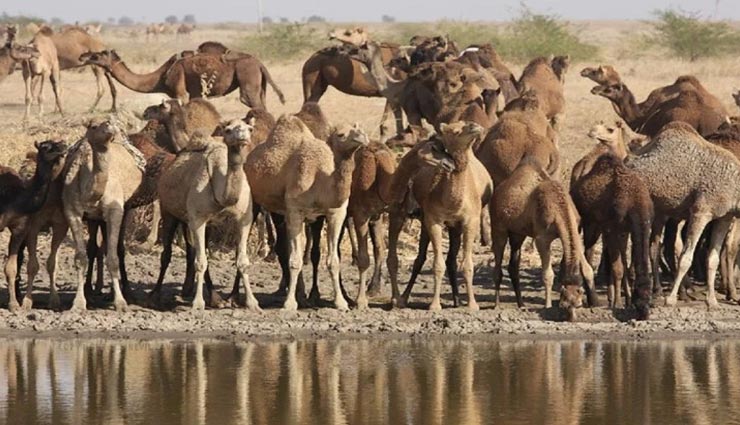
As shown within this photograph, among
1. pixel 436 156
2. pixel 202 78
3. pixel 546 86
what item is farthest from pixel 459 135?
pixel 202 78

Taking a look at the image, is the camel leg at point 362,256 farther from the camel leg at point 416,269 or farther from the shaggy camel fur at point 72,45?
the shaggy camel fur at point 72,45

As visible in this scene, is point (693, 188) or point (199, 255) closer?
Result: point (199, 255)

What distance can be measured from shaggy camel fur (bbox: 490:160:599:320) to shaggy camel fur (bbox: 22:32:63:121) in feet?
42.1

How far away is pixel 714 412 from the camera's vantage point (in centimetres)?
1073

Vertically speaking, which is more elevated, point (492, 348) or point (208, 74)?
point (208, 74)

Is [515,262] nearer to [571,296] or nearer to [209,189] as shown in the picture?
[571,296]

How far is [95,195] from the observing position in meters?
14.2

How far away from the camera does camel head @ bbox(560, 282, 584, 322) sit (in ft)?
45.3

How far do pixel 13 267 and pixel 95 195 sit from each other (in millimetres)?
904

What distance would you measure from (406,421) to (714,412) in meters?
1.93

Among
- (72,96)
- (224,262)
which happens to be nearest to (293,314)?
(224,262)

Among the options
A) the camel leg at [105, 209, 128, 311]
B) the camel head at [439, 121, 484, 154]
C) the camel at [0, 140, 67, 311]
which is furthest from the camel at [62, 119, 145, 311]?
the camel head at [439, 121, 484, 154]

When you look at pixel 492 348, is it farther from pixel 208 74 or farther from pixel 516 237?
pixel 208 74

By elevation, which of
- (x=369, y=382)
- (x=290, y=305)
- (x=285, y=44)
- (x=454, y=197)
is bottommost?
(x=369, y=382)
